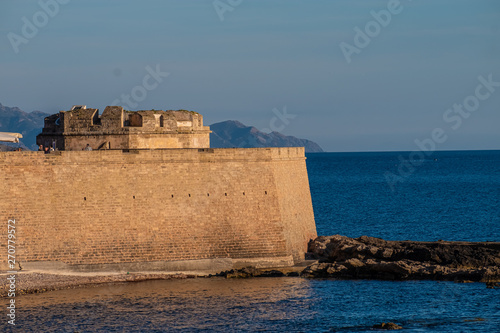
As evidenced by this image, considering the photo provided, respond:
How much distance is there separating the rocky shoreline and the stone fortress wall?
421mm

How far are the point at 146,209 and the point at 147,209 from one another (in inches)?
1.4

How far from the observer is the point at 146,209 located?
93.7 feet

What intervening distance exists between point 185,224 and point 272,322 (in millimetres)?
6175

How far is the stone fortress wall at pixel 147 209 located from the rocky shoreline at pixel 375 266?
0.42 meters

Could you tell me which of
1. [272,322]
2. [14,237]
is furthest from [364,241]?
[14,237]

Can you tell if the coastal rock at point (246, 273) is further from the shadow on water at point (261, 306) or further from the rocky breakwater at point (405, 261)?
the rocky breakwater at point (405, 261)

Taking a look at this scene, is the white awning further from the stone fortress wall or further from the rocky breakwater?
the rocky breakwater

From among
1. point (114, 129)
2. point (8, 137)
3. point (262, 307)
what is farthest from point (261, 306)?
point (8, 137)

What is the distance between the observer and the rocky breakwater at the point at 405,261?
29.2m

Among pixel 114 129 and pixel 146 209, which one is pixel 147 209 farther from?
pixel 114 129

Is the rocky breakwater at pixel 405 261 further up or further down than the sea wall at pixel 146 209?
further down

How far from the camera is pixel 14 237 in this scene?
89.4 ft

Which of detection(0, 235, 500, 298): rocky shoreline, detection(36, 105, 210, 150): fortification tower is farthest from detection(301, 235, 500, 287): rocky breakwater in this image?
detection(36, 105, 210, 150): fortification tower

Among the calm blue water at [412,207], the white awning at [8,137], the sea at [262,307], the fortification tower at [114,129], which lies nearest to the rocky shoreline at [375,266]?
the sea at [262,307]
